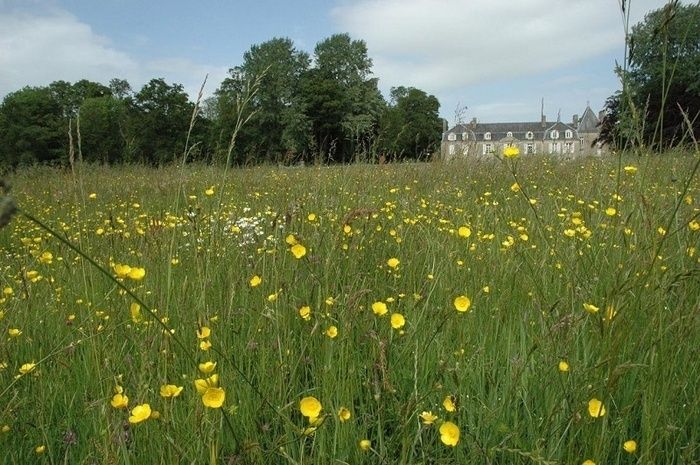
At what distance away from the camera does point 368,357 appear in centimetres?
158

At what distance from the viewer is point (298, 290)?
6.55 ft

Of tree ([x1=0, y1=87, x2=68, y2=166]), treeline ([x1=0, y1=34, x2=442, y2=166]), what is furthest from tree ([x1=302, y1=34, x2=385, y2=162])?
tree ([x1=0, y1=87, x2=68, y2=166])

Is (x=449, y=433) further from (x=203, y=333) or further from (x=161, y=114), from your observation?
(x=161, y=114)

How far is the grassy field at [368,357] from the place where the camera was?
1081mm

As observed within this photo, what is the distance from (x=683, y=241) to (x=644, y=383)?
1066 mm

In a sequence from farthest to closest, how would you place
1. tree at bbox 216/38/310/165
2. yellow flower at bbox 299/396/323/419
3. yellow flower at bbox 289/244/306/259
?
tree at bbox 216/38/310/165
yellow flower at bbox 289/244/306/259
yellow flower at bbox 299/396/323/419

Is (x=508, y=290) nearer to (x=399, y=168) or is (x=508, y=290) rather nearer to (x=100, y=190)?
(x=399, y=168)

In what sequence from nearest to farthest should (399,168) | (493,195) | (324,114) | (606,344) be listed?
(606,344) < (493,195) < (399,168) < (324,114)

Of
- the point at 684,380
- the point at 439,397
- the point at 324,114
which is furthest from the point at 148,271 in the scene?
the point at 324,114

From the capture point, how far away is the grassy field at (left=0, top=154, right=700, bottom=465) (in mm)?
1081

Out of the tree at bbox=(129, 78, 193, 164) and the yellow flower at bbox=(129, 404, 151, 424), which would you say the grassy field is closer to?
the yellow flower at bbox=(129, 404, 151, 424)

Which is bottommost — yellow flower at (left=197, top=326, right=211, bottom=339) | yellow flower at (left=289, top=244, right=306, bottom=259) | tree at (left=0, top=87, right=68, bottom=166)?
yellow flower at (left=197, top=326, right=211, bottom=339)

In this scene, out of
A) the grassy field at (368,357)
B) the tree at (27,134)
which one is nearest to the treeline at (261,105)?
the tree at (27,134)

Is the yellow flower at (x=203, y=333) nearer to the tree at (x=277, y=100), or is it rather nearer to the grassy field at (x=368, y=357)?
the grassy field at (x=368, y=357)
